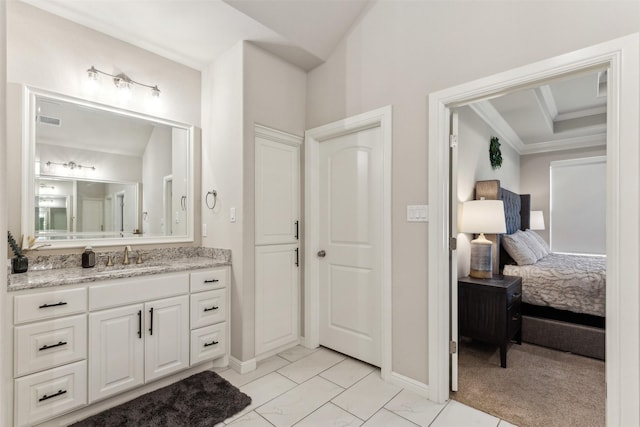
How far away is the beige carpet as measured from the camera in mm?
1907

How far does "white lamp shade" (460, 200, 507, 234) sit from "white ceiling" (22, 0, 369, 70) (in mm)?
2011

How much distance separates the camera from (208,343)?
2379 mm

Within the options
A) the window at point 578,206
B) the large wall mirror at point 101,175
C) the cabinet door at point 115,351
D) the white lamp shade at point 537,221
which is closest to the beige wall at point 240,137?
the large wall mirror at point 101,175

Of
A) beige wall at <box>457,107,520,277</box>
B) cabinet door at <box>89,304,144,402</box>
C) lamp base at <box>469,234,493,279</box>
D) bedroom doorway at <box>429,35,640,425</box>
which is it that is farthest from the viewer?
beige wall at <box>457,107,520,277</box>

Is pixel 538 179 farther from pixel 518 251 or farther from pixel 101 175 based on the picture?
pixel 101 175

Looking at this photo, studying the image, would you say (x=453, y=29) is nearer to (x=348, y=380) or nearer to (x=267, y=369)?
(x=348, y=380)

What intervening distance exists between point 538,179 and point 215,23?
19.0 ft

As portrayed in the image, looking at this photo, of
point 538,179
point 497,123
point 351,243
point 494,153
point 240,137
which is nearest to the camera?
point 240,137

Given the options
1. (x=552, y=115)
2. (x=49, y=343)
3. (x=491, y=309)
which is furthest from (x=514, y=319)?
(x=552, y=115)

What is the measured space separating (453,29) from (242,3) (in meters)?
1.43

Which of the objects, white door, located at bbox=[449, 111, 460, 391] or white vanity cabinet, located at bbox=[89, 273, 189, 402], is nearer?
white vanity cabinet, located at bbox=[89, 273, 189, 402]

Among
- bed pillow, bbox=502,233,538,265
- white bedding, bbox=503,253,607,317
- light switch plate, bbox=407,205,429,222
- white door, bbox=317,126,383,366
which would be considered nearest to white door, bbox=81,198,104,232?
white door, bbox=317,126,383,366

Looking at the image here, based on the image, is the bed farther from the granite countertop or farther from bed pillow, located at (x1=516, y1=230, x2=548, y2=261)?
the granite countertop

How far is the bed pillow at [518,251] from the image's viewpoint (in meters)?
3.30
